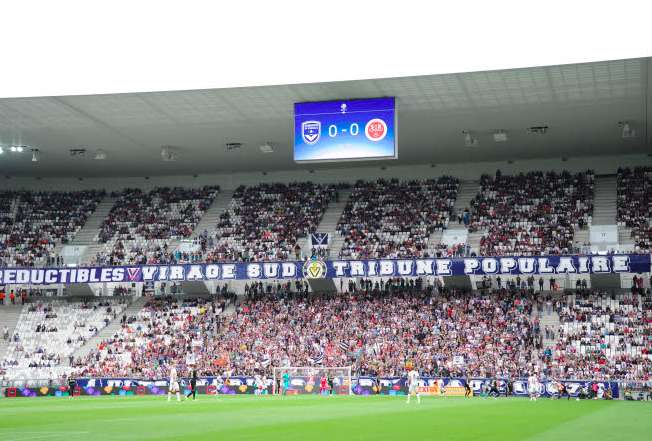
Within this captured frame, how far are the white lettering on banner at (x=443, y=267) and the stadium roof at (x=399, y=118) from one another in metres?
8.16

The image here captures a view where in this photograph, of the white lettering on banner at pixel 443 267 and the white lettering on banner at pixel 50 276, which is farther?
the white lettering on banner at pixel 50 276

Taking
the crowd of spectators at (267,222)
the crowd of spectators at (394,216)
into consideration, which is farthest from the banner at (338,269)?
the crowd of spectators at (394,216)

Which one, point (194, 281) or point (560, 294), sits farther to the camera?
point (194, 281)

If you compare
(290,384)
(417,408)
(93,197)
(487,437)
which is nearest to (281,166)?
(93,197)

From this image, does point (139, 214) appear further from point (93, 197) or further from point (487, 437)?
point (487, 437)

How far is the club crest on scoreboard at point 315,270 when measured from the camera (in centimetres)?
5583

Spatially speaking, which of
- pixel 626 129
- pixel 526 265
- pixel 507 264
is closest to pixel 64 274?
pixel 507 264

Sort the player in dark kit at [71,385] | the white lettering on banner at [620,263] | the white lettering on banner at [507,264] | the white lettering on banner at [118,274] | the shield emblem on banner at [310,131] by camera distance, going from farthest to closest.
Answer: the white lettering on banner at [118,274], the white lettering on banner at [507,264], the player in dark kit at [71,385], the white lettering on banner at [620,263], the shield emblem on banner at [310,131]

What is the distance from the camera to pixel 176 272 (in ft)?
194

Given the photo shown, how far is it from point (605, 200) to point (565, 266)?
948 centimetres

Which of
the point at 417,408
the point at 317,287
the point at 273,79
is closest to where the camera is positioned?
the point at 417,408

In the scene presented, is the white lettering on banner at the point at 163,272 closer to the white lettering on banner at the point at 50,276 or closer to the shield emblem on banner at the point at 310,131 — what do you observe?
the white lettering on banner at the point at 50,276

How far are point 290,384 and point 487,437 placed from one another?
99.4 feet

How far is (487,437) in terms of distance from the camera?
2047 centimetres
